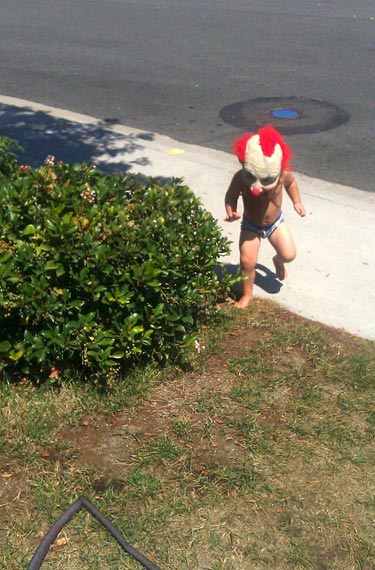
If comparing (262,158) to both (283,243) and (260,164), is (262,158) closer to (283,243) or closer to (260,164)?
(260,164)

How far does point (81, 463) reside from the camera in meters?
3.42

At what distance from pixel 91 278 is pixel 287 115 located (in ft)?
19.1

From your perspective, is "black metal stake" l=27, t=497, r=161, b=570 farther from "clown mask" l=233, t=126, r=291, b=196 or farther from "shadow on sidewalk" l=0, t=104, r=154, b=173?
"shadow on sidewalk" l=0, t=104, r=154, b=173

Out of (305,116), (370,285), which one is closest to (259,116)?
(305,116)

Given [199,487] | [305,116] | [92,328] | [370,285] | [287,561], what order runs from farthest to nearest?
[305,116], [370,285], [92,328], [199,487], [287,561]

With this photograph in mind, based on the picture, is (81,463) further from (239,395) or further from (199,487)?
(239,395)

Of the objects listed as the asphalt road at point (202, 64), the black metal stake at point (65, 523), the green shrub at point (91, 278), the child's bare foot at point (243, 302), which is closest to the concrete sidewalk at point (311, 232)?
the child's bare foot at point (243, 302)

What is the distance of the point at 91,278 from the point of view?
360 cm

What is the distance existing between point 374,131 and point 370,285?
3590mm

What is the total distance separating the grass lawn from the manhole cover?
4.68 meters

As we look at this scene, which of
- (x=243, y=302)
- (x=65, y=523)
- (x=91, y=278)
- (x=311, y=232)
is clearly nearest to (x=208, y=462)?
(x=65, y=523)

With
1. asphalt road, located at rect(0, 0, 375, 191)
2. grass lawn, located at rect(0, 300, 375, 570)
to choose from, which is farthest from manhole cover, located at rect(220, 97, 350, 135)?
grass lawn, located at rect(0, 300, 375, 570)

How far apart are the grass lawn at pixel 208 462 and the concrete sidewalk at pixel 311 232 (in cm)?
64

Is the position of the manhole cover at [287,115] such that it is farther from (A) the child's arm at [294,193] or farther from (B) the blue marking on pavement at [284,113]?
(A) the child's arm at [294,193]
